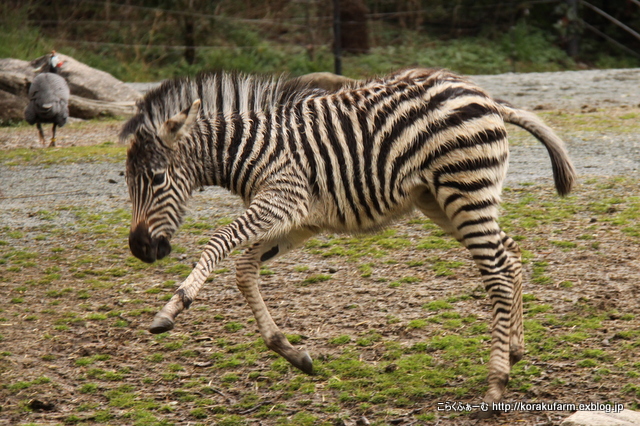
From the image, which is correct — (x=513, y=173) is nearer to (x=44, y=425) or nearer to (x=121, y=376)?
(x=121, y=376)

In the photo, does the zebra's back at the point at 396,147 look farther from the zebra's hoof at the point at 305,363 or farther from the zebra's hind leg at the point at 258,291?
the zebra's hoof at the point at 305,363

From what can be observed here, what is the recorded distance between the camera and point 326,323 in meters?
5.19

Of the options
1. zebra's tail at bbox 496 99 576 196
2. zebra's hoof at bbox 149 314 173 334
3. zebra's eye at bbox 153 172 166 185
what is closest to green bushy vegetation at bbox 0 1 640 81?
zebra's tail at bbox 496 99 576 196

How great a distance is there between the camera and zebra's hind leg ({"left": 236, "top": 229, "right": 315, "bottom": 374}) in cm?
446

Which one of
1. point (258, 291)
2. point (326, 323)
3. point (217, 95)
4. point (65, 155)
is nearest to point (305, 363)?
point (258, 291)

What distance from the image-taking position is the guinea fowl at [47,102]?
1134cm

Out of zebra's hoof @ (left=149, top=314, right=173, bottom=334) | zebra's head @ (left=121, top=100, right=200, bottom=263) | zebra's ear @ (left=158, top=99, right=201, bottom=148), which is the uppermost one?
zebra's ear @ (left=158, top=99, right=201, bottom=148)

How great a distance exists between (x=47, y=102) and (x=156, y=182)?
7.88 meters

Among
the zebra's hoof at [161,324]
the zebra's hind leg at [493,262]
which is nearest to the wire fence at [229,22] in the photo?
the zebra's hind leg at [493,262]

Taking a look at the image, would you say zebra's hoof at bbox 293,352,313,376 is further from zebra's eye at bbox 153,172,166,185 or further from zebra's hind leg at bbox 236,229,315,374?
zebra's eye at bbox 153,172,166,185

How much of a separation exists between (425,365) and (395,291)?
115cm

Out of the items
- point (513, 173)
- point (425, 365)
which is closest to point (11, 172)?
point (513, 173)

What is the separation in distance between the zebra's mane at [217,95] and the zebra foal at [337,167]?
1 cm

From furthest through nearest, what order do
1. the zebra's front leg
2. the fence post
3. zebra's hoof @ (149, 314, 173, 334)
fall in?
the fence post < the zebra's front leg < zebra's hoof @ (149, 314, 173, 334)
